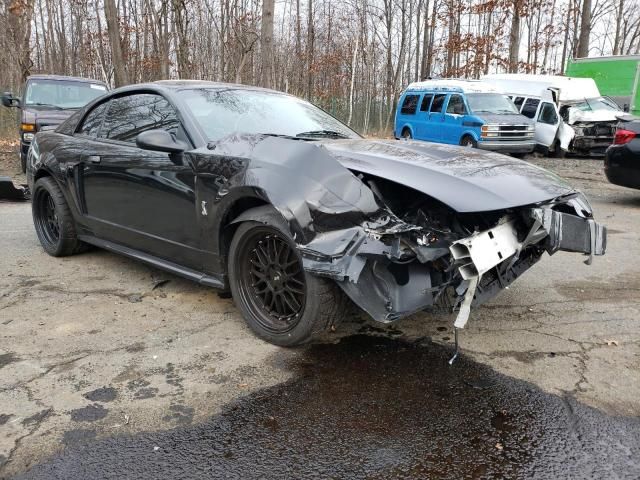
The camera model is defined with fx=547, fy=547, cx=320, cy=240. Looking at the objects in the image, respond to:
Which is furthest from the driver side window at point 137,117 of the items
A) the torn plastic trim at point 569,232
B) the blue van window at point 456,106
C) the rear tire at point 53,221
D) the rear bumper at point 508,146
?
the blue van window at point 456,106

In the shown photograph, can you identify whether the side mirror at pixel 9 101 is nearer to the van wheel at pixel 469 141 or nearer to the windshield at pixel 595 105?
the van wheel at pixel 469 141

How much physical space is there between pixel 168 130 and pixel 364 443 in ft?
8.60

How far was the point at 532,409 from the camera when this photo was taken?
9.05ft

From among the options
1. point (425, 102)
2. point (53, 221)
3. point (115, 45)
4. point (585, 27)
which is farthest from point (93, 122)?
point (585, 27)

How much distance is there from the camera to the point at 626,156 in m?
7.72

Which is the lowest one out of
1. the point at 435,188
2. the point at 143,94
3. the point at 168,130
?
the point at 435,188

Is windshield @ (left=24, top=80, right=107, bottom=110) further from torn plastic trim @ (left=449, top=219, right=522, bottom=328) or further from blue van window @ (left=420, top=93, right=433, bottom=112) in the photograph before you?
blue van window @ (left=420, top=93, right=433, bottom=112)

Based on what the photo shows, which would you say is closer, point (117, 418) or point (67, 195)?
point (117, 418)

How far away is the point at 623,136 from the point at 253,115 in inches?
241

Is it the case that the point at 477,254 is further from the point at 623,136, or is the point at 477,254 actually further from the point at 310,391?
the point at 623,136

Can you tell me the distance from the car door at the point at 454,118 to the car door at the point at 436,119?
0.72 feet

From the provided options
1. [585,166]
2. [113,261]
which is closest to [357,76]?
[585,166]

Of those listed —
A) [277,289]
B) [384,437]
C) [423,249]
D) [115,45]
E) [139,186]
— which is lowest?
[384,437]

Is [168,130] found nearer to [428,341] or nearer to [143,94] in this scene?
[143,94]
